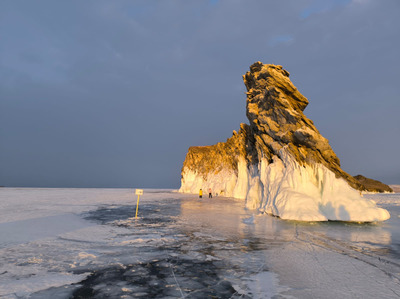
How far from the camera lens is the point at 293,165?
63.8 ft

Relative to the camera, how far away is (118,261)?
265 inches

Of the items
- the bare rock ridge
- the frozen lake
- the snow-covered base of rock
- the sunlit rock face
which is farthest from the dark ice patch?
the bare rock ridge

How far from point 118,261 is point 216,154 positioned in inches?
2577

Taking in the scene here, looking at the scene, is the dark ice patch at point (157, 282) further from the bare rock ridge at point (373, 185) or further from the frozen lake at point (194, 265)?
the bare rock ridge at point (373, 185)

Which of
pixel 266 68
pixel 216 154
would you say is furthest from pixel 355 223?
pixel 216 154

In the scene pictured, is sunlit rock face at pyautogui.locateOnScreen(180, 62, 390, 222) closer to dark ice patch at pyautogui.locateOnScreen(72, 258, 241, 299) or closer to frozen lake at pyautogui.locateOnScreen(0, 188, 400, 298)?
frozen lake at pyautogui.locateOnScreen(0, 188, 400, 298)

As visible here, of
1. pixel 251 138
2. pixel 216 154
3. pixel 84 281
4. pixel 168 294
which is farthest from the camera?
pixel 216 154

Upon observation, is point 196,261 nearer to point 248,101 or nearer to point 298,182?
point 298,182

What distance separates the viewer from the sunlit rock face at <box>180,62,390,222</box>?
16.3 meters

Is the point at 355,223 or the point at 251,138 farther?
the point at 251,138

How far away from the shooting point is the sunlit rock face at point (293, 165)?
16.3 metres

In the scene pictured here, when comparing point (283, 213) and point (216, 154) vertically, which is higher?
point (216, 154)

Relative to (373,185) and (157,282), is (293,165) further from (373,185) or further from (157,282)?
(373,185)

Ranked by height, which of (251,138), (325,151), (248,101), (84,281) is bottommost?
(84,281)
